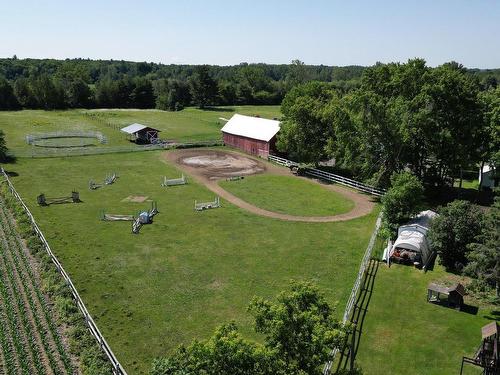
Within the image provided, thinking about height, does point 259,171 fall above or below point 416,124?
below

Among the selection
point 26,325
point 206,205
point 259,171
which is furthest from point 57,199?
point 259,171

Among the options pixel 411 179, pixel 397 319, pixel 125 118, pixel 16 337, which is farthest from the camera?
pixel 125 118

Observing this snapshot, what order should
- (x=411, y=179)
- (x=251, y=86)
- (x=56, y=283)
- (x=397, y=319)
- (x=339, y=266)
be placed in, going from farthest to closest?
(x=251, y=86)
(x=411, y=179)
(x=339, y=266)
(x=56, y=283)
(x=397, y=319)

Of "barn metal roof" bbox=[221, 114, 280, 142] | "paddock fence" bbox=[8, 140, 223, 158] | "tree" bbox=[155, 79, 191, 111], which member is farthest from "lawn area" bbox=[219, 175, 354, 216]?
"tree" bbox=[155, 79, 191, 111]

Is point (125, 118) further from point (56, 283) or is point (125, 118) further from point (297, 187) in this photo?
point (56, 283)

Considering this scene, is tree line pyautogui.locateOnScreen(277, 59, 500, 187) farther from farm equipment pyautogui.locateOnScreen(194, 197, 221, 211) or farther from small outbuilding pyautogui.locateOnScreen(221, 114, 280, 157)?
farm equipment pyautogui.locateOnScreen(194, 197, 221, 211)

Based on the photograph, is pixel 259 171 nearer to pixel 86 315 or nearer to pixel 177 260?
pixel 177 260

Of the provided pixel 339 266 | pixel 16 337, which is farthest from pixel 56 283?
pixel 339 266
